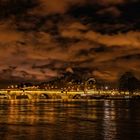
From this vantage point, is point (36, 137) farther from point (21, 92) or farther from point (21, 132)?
point (21, 92)

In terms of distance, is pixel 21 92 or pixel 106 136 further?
pixel 21 92

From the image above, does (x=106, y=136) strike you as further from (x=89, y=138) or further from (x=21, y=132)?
(x=21, y=132)

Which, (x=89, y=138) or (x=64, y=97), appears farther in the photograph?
(x=64, y=97)

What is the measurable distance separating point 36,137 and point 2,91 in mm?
166620

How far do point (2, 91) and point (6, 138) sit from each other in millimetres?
166807

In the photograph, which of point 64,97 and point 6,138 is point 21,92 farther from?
point 6,138

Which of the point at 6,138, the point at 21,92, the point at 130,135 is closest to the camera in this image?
the point at 6,138

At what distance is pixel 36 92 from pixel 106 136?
16588 centimetres

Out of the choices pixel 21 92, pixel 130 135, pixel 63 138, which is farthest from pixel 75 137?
pixel 21 92

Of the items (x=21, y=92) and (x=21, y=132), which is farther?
(x=21, y=92)

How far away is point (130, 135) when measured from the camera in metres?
35.4

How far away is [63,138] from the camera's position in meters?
33.4

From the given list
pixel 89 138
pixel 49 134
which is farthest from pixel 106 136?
pixel 49 134

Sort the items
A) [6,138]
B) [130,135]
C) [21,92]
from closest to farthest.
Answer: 1. [6,138]
2. [130,135]
3. [21,92]
